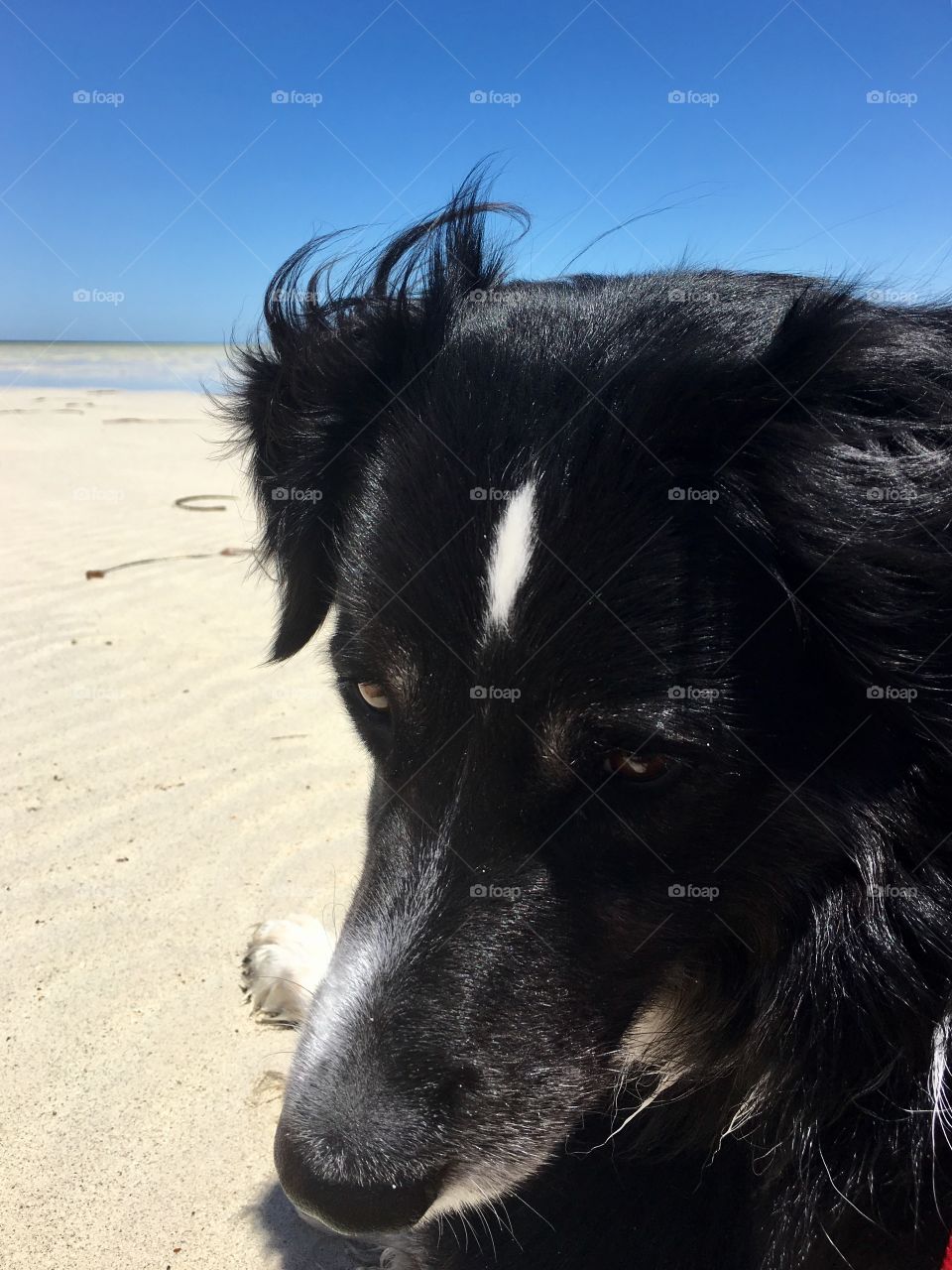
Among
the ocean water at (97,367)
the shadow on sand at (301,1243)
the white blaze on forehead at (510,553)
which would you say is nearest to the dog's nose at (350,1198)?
the shadow on sand at (301,1243)

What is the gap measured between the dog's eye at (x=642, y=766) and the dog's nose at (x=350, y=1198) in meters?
0.87

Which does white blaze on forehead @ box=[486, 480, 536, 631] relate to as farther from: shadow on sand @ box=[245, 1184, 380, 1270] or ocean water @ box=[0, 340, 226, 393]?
ocean water @ box=[0, 340, 226, 393]

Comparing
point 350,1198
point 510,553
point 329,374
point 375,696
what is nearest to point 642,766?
point 510,553

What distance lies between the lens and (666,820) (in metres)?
2.03

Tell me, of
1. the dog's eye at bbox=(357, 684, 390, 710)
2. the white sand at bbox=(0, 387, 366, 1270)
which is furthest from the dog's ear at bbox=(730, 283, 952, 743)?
the white sand at bbox=(0, 387, 366, 1270)

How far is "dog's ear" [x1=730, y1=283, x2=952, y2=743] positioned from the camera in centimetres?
199

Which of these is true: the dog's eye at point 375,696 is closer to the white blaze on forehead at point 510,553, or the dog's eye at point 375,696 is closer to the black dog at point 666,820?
the black dog at point 666,820

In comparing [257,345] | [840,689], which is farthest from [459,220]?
[840,689]

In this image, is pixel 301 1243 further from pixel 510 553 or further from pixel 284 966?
pixel 510 553

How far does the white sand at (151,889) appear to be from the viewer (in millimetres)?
2627

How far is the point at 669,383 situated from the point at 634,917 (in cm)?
114

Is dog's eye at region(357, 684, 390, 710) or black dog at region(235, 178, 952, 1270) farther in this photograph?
dog's eye at region(357, 684, 390, 710)

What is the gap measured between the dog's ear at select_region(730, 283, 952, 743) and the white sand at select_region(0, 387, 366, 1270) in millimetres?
1860

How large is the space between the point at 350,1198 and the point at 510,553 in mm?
1282
